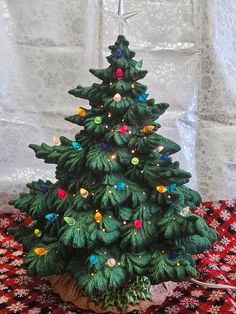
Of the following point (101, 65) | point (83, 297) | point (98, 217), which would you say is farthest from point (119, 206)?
point (101, 65)

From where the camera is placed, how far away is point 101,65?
1.32m

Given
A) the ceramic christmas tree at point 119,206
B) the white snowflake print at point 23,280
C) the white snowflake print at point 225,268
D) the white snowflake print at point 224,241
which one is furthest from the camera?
the white snowflake print at point 224,241

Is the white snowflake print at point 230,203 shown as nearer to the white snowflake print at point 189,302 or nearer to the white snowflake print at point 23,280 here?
the white snowflake print at point 189,302

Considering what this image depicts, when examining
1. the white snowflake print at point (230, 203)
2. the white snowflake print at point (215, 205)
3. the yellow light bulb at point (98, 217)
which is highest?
the yellow light bulb at point (98, 217)

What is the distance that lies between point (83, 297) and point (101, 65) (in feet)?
2.06

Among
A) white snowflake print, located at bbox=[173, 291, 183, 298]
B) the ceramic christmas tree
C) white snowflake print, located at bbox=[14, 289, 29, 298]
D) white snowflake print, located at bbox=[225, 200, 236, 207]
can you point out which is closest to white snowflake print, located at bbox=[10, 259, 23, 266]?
white snowflake print, located at bbox=[14, 289, 29, 298]

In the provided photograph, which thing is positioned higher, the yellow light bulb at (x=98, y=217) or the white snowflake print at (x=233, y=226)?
the yellow light bulb at (x=98, y=217)

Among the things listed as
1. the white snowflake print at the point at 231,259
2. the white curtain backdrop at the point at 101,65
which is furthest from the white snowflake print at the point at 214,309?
the white curtain backdrop at the point at 101,65

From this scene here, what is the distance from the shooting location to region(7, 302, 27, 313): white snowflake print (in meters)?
1.01

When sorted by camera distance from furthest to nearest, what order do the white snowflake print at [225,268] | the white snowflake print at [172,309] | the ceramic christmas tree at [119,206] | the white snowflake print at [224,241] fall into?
the white snowflake print at [224,241]
the white snowflake print at [225,268]
the white snowflake print at [172,309]
the ceramic christmas tree at [119,206]

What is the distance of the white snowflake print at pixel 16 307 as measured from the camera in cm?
101

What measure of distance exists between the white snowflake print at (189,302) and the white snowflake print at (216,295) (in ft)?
0.11

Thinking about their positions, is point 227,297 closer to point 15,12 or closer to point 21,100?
point 21,100

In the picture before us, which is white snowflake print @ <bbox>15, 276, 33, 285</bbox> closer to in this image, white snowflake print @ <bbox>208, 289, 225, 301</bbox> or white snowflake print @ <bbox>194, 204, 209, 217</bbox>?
white snowflake print @ <bbox>208, 289, 225, 301</bbox>
